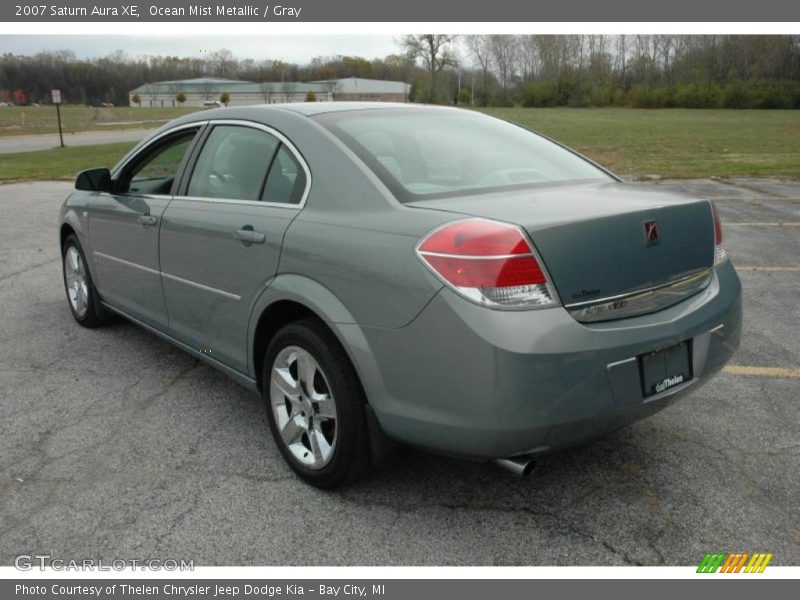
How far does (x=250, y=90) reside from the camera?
125875 mm

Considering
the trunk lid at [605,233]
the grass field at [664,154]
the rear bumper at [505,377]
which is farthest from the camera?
the grass field at [664,154]

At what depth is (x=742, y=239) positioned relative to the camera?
849 centimetres

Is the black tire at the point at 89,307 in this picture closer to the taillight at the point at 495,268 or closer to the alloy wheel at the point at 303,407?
the alloy wheel at the point at 303,407

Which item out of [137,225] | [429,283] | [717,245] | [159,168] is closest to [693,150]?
[159,168]

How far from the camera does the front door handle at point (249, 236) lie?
3273mm

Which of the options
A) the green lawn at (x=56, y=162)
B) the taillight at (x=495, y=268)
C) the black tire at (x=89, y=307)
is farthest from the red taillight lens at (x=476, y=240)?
the green lawn at (x=56, y=162)

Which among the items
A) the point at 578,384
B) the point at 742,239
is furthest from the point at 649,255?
the point at 742,239

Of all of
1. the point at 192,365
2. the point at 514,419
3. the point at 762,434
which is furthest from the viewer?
the point at 192,365

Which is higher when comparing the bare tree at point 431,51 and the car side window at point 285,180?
the bare tree at point 431,51

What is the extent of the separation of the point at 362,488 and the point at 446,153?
1550 mm

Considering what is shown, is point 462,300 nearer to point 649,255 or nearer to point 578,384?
point 578,384

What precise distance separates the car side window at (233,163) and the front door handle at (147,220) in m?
0.32

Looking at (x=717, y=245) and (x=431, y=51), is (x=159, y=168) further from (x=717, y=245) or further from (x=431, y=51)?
(x=431, y=51)
